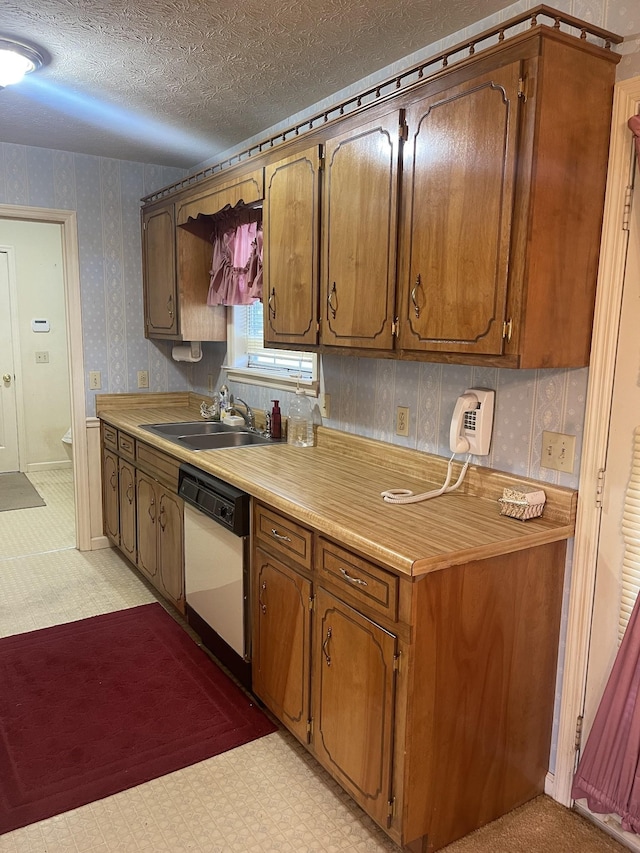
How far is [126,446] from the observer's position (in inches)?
145

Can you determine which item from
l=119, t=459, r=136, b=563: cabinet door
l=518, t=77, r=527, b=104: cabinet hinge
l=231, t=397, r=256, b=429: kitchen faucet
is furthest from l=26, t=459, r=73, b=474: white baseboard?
l=518, t=77, r=527, b=104: cabinet hinge

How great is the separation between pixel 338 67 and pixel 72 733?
2765 mm

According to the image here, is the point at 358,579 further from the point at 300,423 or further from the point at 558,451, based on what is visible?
the point at 300,423

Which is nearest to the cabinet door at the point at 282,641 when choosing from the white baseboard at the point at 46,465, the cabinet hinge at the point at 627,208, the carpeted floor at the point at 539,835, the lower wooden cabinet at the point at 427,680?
the lower wooden cabinet at the point at 427,680

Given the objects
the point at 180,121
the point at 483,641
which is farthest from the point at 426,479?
the point at 180,121

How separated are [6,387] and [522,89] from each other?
5.82m

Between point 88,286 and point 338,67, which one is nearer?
point 338,67

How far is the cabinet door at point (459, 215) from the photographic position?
1.67 m

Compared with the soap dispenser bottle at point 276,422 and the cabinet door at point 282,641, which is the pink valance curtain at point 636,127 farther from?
the soap dispenser bottle at point 276,422

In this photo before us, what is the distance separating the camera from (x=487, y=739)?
1832mm

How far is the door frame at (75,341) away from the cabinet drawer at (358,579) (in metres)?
2.65

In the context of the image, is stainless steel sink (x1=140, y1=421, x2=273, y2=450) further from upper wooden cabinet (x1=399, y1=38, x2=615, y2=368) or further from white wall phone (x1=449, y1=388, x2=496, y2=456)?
upper wooden cabinet (x1=399, y1=38, x2=615, y2=368)

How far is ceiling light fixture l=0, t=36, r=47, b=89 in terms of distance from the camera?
7.62ft

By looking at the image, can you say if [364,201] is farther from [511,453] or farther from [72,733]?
[72,733]
